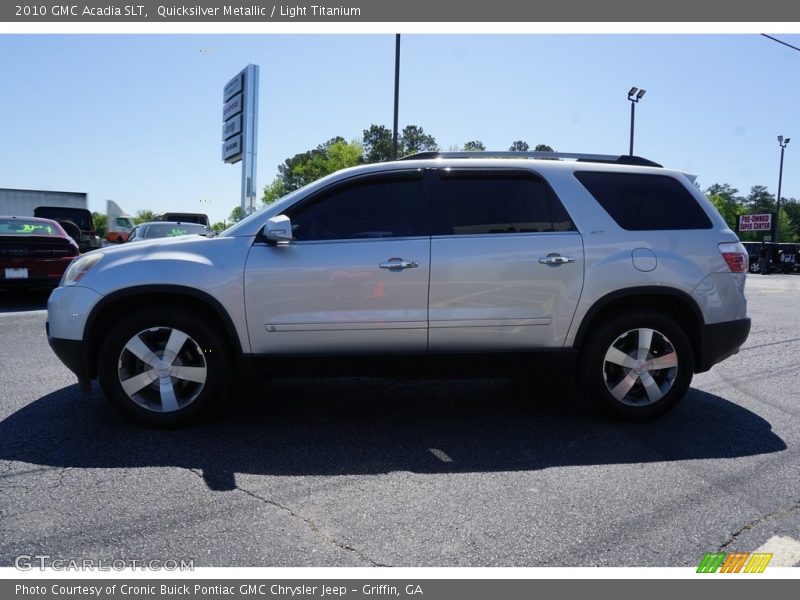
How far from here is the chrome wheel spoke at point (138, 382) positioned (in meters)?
4.05

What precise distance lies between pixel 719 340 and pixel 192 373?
3.75 meters

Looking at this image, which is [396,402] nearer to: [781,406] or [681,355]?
[681,355]

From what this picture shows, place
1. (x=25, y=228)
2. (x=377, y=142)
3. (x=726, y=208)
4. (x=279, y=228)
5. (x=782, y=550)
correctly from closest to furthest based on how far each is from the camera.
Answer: (x=782, y=550)
(x=279, y=228)
(x=25, y=228)
(x=377, y=142)
(x=726, y=208)

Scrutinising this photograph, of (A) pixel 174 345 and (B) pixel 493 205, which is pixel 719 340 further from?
(A) pixel 174 345

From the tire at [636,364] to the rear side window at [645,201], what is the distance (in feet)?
2.26

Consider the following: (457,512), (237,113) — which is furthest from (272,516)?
(237,113)

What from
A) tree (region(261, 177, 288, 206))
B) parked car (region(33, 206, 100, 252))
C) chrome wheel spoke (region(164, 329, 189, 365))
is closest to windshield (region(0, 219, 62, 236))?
chrome wheel spoke (region(164, 329, 189, 365))

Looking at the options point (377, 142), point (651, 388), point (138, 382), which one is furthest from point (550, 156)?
point (377, 142)

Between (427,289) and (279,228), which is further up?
(279,228)

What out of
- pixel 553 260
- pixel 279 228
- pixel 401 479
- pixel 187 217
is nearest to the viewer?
pixel 401 479

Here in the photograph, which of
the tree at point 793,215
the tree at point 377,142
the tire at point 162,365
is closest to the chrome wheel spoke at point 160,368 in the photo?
the tire at point 162,365

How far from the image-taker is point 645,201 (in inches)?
175

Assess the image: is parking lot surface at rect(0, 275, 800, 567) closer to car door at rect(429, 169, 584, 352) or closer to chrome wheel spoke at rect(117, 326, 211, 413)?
chrome wheel spoke at rect(117, 326, 211, 413)

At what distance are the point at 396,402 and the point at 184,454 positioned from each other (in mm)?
1728
